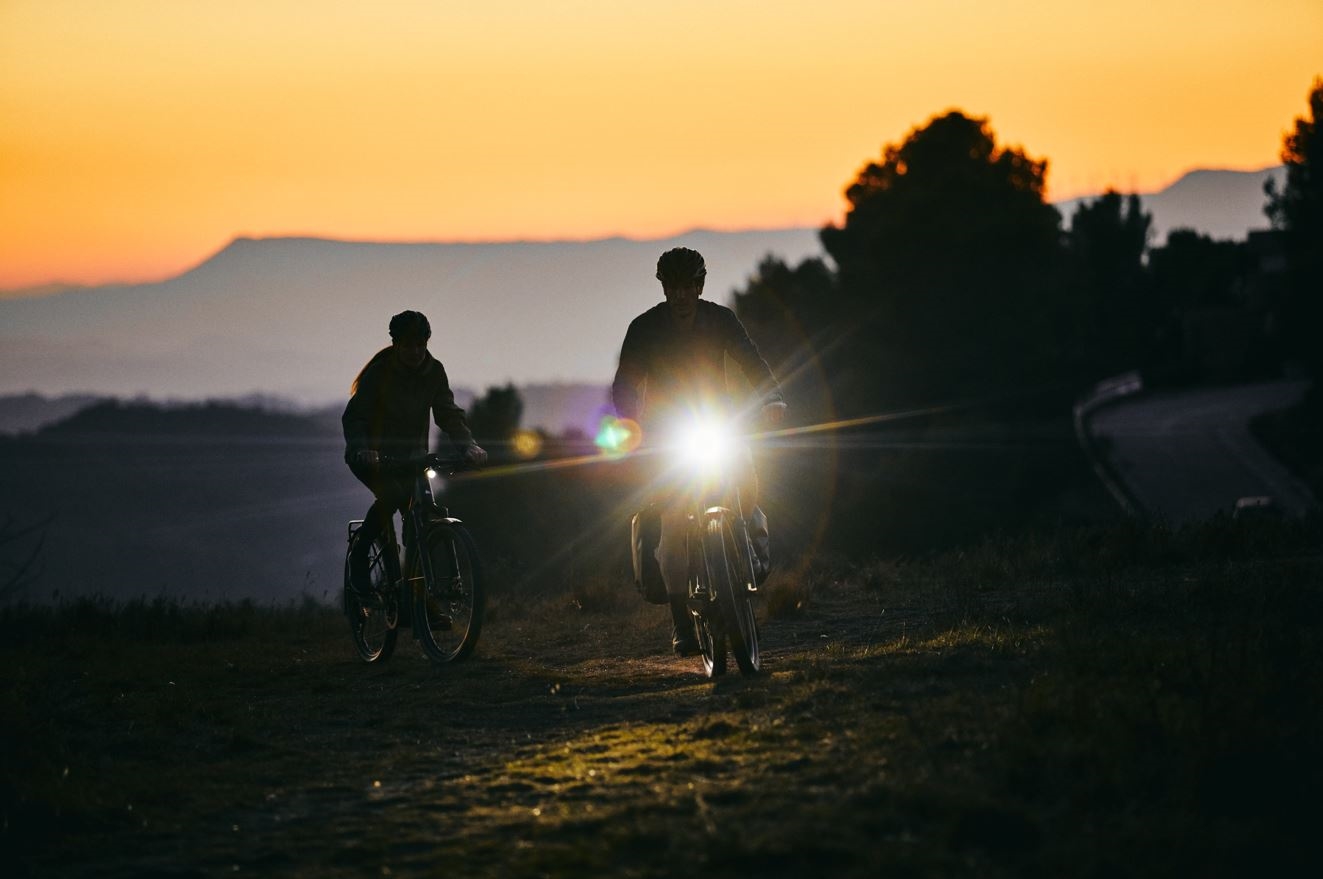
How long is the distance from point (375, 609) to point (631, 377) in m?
3.19

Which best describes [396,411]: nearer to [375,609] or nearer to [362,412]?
[362,412]

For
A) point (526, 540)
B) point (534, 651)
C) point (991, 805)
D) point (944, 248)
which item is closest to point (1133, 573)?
point (534, 651)

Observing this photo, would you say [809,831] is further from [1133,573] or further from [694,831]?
[1133,573]

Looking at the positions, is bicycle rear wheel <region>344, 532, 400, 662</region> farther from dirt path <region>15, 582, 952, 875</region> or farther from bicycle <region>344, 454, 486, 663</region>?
dirt path <region>15, 582, 952, 875</region>

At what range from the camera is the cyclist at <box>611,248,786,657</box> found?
8664mm

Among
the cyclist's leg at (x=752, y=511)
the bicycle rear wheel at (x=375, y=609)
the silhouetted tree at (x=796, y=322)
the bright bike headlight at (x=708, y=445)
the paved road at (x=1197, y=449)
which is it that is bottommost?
the paved road at (x=1197, y=449)

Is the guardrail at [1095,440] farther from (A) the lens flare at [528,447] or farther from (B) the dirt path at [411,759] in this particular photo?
(B) the dirt path at [411,759]

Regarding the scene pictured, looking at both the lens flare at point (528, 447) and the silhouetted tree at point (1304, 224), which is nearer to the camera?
the lens flare at point (528, 447)

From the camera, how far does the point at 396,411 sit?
33.9ft

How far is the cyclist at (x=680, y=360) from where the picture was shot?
866 cm

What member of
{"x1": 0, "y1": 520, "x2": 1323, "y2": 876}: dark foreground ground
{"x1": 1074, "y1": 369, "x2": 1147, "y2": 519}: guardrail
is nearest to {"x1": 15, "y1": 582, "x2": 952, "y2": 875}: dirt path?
{"x1": 0, "y1": 520, "x2": 1323, "y2": 876}: dark foreground ground

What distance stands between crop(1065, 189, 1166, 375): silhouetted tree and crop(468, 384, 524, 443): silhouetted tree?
32.2 meters

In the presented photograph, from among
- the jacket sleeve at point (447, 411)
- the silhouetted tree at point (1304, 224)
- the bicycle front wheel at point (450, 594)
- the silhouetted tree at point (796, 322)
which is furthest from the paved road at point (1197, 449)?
the bicycle front wheel at point (450, 594)

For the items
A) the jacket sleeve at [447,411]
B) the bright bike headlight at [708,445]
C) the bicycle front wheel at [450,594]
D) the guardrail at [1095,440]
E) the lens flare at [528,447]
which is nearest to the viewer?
the bright bike headlight at [708,445]
